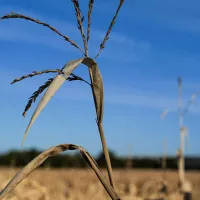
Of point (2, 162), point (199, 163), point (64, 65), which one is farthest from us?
point (2, 162)

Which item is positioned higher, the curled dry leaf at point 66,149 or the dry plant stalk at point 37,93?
the dry plant stalk at point 37,93

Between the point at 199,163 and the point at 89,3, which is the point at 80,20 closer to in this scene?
the point at 89,3

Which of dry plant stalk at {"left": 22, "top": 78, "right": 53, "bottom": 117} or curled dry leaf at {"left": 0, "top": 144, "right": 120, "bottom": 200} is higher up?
dry plant stalk at {"left": 22, "top": 78, "right": 53, "bottom": 117}

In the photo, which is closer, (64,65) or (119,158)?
(64,65)

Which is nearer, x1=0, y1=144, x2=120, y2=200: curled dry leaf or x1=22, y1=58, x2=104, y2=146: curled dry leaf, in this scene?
x1=22, y1=58, x2=104, y2=146: curled dry leaf

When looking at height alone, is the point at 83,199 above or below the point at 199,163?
above

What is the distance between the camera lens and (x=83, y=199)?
440 centimetres

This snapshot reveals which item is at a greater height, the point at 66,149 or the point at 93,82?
the point at 93,82

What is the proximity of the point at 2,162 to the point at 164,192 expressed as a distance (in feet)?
147

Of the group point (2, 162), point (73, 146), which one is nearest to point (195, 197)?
point (73, 146)

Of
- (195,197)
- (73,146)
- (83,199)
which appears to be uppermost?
(73,146)

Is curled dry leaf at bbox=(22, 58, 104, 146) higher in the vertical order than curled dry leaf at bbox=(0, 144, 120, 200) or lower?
higher

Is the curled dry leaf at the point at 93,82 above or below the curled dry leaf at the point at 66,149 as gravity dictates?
above

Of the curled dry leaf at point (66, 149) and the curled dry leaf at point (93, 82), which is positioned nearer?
the curled dry leaf at point (93, 82)
